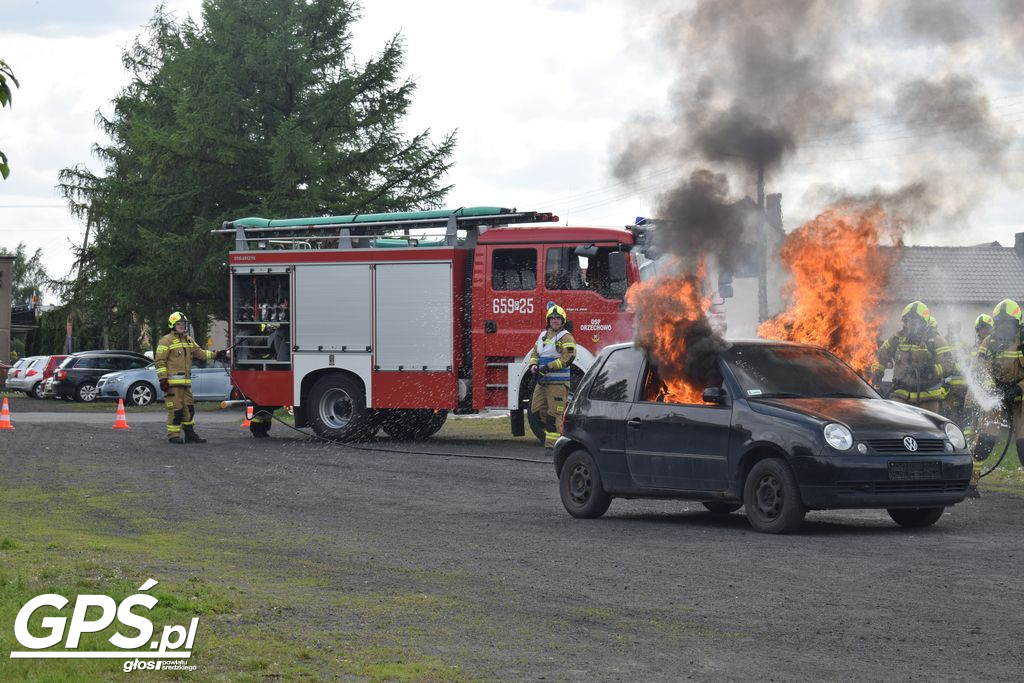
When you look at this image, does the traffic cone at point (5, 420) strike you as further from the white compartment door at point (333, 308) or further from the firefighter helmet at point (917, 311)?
the firefighter helmet at point (917, 311)

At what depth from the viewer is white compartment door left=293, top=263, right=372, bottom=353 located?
78.2ft

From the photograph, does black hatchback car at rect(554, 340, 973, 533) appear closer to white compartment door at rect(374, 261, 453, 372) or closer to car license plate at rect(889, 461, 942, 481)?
car license plate at rect(889, 461, 942, 481)

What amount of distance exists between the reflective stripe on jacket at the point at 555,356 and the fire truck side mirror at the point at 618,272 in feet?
3.87

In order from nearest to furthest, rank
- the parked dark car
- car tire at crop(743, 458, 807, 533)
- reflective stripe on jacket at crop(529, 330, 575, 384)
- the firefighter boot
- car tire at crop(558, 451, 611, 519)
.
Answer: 1. car tire at crop(743, 458, 807, 533)
2. car tire at crop(558, 451, 611, 519)
3. reflective stripe on jacket at crop(529, 330, 575, 384)
4. the firefighter boot
5. the parked dark car

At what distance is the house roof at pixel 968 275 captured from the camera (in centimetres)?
6688

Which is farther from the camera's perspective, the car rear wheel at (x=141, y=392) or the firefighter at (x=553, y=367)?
the car rear wheel at (x=141, y=392)

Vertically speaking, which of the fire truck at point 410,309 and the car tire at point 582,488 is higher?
the fire truck at point 410,309

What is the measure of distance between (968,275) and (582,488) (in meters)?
57.5

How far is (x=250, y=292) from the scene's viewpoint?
25.1 metres

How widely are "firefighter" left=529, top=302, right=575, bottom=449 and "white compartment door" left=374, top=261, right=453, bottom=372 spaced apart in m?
2.36

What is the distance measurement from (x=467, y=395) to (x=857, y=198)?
840cm

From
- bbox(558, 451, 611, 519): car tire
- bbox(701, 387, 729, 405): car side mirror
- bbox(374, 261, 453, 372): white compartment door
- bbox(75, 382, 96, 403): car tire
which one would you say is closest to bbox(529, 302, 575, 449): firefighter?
bbox(374, 261, 453, 372): white compartment door

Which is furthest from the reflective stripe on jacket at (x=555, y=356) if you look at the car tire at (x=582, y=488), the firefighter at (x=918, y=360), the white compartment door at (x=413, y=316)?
the car tire at (x=582, y=488)

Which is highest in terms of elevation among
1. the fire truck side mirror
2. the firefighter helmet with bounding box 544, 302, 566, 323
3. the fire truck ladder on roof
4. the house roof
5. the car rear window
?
the house roof
